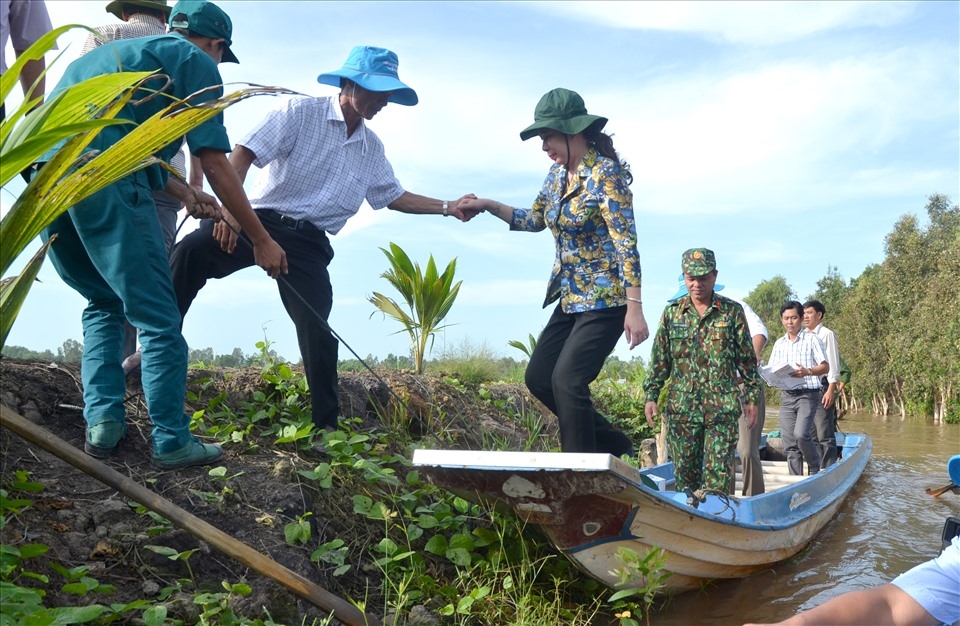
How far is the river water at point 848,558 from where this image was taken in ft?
15.6

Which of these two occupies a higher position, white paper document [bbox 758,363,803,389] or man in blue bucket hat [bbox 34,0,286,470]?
man in blue bucket hat [bbox 34,0,286,470]

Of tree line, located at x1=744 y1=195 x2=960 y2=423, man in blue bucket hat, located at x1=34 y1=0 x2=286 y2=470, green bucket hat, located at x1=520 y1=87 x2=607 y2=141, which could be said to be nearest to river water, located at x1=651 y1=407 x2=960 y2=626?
green bucket hat, located at x1=520 y1=87 x2=607 y2=141

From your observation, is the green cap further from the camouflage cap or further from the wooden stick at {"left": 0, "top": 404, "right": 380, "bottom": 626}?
the camouflage cap

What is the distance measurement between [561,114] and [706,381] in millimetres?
1883

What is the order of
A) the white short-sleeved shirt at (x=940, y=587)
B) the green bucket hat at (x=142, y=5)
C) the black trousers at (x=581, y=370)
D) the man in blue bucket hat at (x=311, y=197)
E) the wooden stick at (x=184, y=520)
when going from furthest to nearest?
the green bucket hat at (x=142, y=5)
the man in blue bucket hat at (x=311, y=197)
the black trousers at (x=581, y=370)
the wooden stick at (x=184, y=520)
the white short-sleeved shirt at (x=940, y=587)

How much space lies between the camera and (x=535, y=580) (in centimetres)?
423

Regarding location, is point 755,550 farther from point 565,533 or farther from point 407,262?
point 407,262

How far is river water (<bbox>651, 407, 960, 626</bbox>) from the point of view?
187 inches

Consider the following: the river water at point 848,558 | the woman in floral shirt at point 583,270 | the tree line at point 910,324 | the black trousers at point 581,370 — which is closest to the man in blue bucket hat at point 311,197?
the woman in floral shirt at point 583,270

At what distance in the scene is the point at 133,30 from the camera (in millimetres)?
4793

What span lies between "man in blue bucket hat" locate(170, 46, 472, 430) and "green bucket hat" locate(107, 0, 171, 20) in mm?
1209

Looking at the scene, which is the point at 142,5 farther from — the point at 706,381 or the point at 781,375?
the point at 781,375

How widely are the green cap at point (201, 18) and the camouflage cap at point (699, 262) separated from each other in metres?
3.08

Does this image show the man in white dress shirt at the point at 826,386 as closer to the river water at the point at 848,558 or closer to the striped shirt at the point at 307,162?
the river water at the point at 848,558
